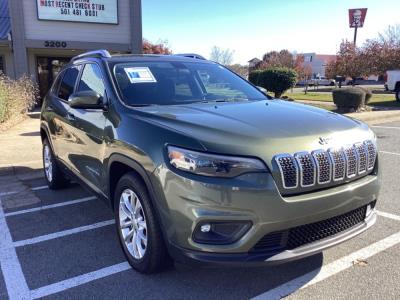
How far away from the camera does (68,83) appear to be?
5109mm

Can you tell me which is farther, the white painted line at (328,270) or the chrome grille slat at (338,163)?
the white painted line at (328,270)

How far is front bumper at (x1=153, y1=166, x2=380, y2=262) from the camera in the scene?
101 inches

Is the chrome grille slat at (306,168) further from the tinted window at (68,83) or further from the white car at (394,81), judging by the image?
the white car at (394,81)

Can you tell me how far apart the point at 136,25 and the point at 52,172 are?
43.2ft

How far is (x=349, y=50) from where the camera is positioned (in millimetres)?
40688

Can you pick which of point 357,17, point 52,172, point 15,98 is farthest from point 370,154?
point 357,17

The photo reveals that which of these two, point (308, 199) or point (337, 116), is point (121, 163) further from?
point (337, 116)

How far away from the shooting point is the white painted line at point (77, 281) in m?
3.09

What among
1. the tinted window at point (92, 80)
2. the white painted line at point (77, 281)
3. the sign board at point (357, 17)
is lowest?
the white painted line at point (77, 281)

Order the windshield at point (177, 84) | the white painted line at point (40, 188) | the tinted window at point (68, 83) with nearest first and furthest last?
the windshield at point (177, 84), the tinted window at point (68, 83), the white painted line at point (40, 188)

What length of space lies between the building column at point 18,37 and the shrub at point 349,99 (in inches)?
488

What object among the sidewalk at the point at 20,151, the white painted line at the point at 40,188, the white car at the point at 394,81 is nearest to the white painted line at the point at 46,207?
the white painted line at the point at 40,188

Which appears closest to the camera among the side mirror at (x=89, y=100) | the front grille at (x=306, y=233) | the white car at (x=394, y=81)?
the front grille at (x=306, y=233)

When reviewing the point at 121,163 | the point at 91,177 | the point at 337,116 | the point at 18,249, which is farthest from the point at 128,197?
the point at 337,116
